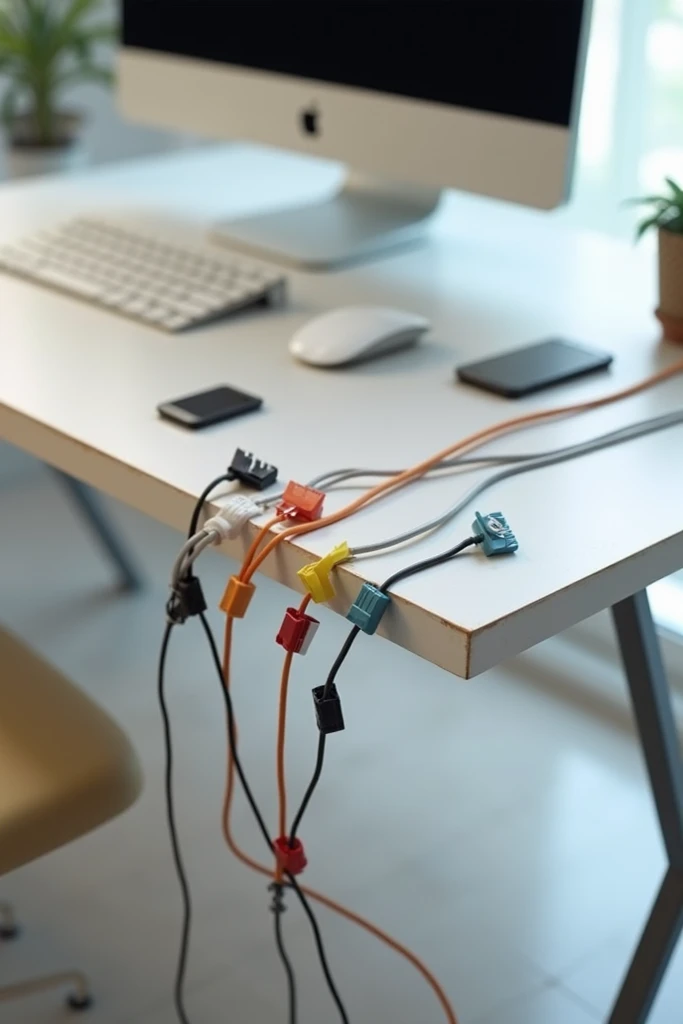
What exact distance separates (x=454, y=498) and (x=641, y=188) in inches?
44.1

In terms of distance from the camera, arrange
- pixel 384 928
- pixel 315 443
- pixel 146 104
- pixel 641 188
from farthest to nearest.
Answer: pixel 641 188, pixel 146 104, pixel 384 928, pixel 315 443

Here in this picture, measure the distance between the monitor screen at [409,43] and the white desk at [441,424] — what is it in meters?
0.19

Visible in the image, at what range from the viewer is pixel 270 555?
0.82m

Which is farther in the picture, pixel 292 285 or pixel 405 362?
pixel 292 285

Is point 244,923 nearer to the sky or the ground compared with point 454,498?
nearer to the ground

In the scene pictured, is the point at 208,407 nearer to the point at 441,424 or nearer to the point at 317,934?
the point at 441,424

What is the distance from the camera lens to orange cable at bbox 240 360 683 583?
0.81 m

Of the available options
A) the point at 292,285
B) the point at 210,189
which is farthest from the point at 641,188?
the point at 292,285

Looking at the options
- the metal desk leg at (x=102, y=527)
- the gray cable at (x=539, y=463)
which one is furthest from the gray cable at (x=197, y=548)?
the metal desk leg at (x=102, y=527)

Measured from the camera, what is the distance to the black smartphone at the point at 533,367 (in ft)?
3.43

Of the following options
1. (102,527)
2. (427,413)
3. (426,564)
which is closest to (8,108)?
(102,527)

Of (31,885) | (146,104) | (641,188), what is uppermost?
A: (146,104)

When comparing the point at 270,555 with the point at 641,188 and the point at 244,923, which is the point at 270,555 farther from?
the point at 641,188

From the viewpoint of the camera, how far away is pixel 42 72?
7.14 feet
